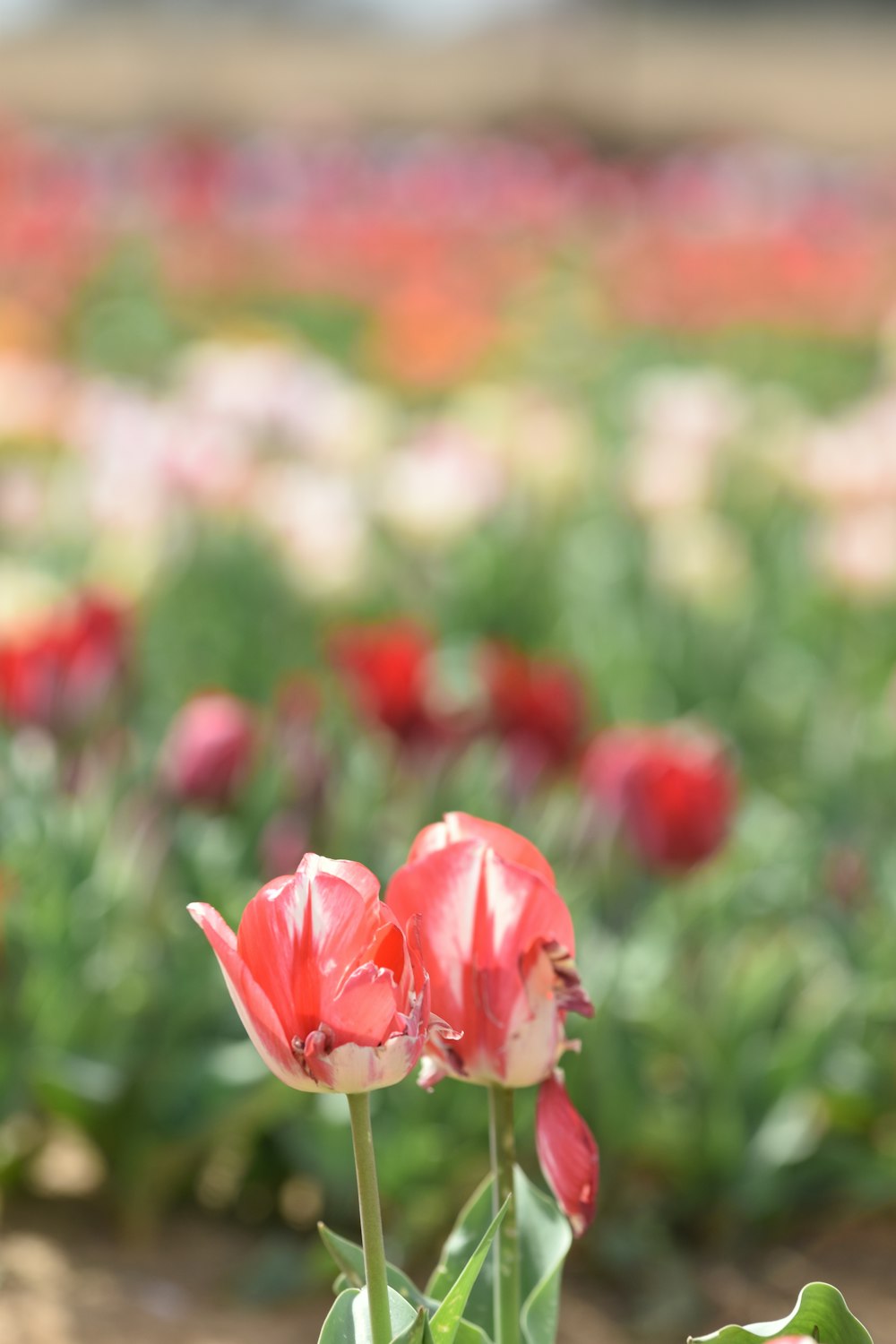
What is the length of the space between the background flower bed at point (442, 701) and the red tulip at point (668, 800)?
0.05 metres

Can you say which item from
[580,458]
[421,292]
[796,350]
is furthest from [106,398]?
[796,350]

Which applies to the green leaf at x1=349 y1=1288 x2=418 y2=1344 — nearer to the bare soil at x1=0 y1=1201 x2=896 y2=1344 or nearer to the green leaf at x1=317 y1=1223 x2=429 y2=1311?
the green leaf at x1=317 y1=1223 x2=429 y2=1311

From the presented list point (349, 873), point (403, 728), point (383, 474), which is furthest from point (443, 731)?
point (383, 474)

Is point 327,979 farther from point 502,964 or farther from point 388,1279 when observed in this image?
point 388,1279

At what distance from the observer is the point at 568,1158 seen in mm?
854

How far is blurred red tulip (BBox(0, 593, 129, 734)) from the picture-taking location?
2.03 metres

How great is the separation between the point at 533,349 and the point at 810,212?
3.47 metres

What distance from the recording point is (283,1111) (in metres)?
1.83

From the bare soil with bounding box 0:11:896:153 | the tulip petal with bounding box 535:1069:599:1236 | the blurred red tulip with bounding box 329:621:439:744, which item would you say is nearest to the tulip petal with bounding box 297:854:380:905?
the tulip petal with bounding box 535:1069:599:1236

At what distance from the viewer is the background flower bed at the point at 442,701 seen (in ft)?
6.03

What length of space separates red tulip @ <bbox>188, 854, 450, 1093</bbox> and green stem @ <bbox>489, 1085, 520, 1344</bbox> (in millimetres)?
131

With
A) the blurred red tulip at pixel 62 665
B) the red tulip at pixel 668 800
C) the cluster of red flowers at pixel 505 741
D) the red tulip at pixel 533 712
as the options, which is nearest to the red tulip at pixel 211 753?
the cluster of red flowers at pixel 505 741

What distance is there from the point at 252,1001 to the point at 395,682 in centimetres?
134

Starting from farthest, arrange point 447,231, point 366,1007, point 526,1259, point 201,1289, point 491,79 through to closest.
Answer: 1. point 491,79
2. point 447,231
3. point 201,1289
4. point 526,1259
5. point 366,1007
